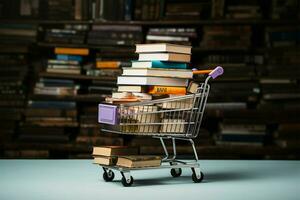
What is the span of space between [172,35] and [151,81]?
229 cm

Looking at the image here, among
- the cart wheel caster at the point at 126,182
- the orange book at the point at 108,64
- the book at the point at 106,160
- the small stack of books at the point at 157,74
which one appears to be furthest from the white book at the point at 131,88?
the orange book at the point at 108,64

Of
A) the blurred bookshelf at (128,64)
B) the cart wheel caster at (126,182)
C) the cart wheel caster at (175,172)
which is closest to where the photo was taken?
the cart wheel caster at (126,182)

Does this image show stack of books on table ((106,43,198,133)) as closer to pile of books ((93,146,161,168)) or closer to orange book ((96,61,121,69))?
pile of books ((93,146,161,168))

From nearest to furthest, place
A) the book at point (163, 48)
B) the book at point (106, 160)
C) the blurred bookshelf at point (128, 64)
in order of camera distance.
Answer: the book at point (106, 160) < the book at point (163, 48) < the blurred bookshelf at point (128, 64)

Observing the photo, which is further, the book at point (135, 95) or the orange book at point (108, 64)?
Result: the orange book at point (108, 64)

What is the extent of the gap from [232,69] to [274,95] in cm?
43

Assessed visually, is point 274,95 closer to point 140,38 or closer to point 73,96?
point 140,38

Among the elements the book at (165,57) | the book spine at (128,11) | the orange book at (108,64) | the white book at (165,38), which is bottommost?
the orange book at (108,64)

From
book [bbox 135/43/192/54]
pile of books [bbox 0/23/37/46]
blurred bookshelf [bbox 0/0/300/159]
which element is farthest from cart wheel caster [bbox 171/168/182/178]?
pile of books [bbox 0/23/37/46]

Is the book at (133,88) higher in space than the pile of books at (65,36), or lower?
lower

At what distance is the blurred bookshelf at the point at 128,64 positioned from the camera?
507cm

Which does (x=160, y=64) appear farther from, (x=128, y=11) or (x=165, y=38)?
(x=128, y=11)

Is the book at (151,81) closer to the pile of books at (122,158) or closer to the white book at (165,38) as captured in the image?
the pile of books at (122,158)

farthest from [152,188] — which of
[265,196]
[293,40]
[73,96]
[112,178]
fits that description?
[293,40]
